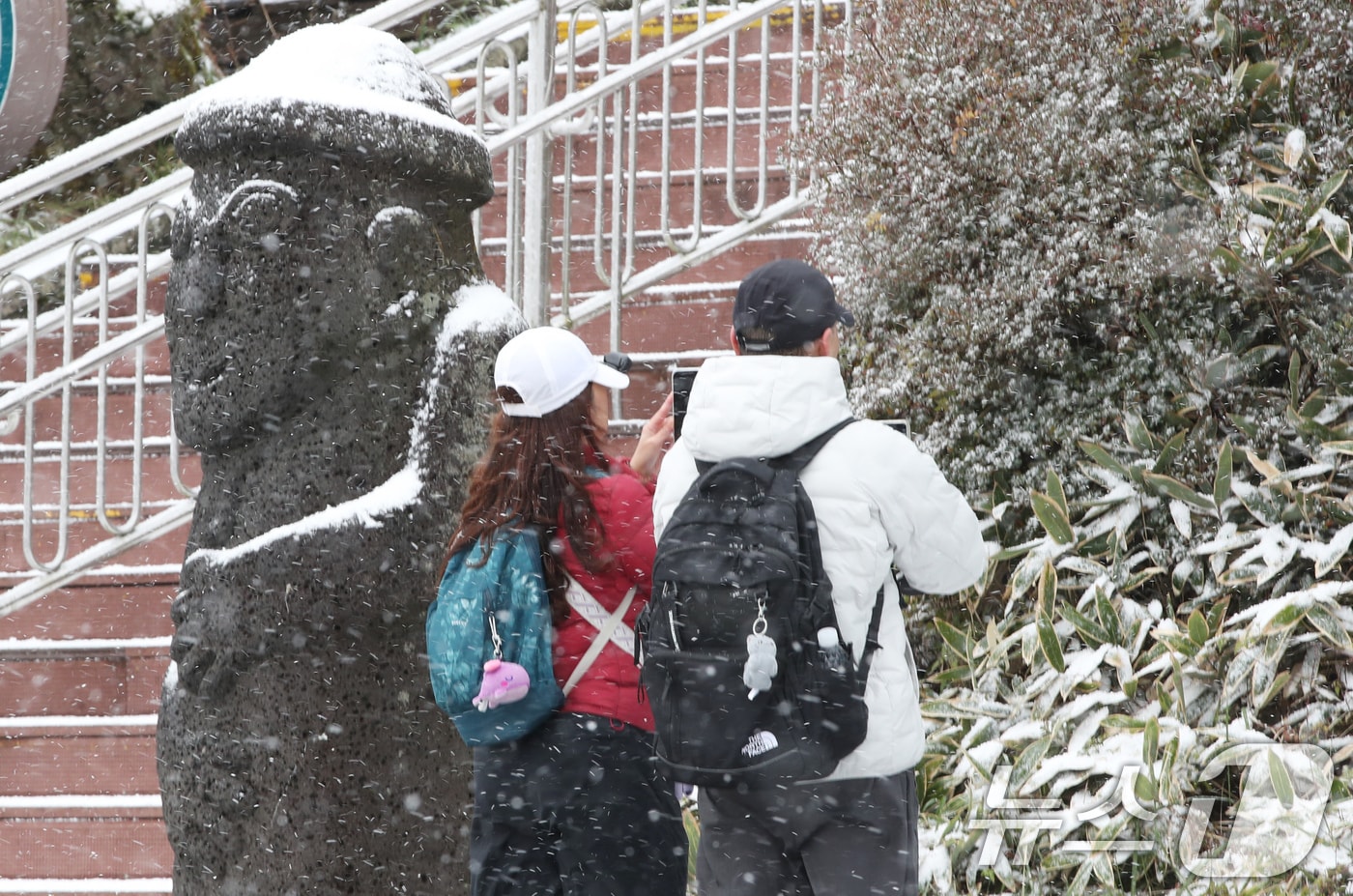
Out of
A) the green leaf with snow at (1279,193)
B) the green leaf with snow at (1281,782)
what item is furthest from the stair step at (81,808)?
the green leaf with snow at (1279,193)

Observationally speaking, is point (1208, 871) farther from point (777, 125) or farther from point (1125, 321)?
point (777, 125)

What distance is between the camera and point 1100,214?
14.4 ft

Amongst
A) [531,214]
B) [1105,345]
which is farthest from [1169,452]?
[531,214]

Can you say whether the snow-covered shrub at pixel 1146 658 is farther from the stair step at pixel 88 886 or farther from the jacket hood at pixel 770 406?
the stair step at pixel 88 886

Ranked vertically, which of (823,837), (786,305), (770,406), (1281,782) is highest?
(786,305)

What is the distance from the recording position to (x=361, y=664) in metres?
3.20

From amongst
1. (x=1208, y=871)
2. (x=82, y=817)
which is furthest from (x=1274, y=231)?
(x=82, y=817)

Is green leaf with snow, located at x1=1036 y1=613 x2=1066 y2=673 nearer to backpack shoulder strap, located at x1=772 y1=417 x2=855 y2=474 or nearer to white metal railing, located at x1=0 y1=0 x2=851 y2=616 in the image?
backpack shoulder strap, located at x1=772 y1=417 x2=855 y2=474

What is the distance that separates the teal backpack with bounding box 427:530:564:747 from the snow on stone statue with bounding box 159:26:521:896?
41 centimetres

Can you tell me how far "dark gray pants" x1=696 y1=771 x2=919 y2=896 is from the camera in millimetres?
2568

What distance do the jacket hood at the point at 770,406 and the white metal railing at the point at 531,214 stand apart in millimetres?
2603

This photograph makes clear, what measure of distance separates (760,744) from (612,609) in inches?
19.9

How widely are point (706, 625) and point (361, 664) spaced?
102 centimetres

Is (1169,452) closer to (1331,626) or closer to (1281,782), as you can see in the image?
(1331,626)
